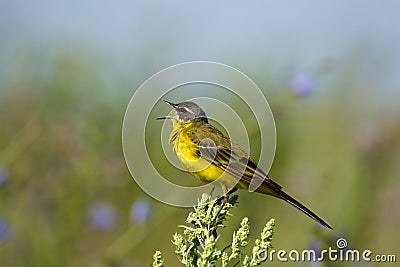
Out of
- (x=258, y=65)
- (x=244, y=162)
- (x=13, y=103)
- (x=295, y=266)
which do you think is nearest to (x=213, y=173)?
(x=244, y=162)

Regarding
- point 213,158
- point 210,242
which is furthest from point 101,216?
point 210,242

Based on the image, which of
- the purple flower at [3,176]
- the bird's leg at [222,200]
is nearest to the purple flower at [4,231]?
the purple flower at [3,176]

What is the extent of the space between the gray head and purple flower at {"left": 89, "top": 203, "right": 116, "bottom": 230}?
51.3 inches

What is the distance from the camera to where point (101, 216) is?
509cm

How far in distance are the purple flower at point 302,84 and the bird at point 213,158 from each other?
Answer: 0.98 meters

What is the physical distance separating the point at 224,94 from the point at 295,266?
6.91 feet

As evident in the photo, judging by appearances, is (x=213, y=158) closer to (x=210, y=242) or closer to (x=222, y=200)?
(x=222, y=200)

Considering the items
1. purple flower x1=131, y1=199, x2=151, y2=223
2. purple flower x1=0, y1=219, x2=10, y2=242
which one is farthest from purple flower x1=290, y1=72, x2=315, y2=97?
purple flower x1=0, y1=219, x2=10, y2=242

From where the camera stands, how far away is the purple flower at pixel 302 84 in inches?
188

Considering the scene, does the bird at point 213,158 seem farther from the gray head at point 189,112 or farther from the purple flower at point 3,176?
the purple flower at point 3,176

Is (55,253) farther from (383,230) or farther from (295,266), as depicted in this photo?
(383,230)

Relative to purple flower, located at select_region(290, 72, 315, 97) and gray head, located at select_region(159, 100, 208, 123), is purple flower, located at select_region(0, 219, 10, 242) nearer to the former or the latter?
gray head, located at select_region(159, 100, 208, 123)

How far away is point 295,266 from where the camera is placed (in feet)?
14.1

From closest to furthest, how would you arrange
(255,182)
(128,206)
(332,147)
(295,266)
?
(255,182), (295,266), (128,206), (332,147)
